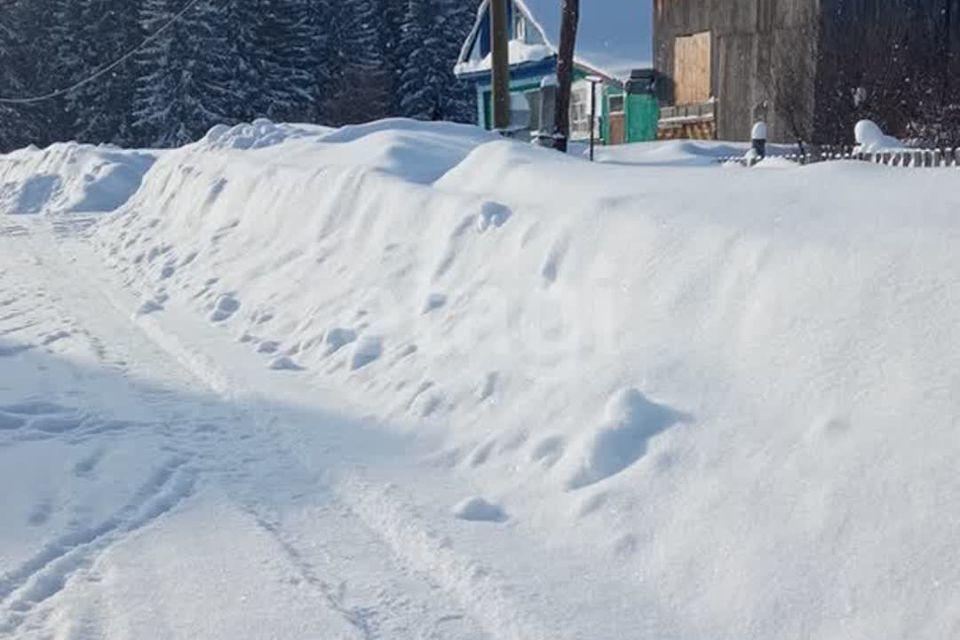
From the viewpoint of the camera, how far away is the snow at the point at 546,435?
3.22 m

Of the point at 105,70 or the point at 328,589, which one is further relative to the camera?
the point at 105,70

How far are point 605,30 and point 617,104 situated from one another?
2.45 m

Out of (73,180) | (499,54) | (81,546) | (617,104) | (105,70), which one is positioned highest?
(105,70)

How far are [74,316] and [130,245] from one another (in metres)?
4.04

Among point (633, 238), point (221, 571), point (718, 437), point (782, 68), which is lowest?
point (221, 571)

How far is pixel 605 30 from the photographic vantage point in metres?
27.7

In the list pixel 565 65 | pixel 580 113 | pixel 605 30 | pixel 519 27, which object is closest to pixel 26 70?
pixel 519 27

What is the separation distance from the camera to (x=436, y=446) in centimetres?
487

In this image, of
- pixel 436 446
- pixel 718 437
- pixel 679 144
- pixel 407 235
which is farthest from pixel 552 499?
pixel 679 144

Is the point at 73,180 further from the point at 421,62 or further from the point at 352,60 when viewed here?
the point at 352,60

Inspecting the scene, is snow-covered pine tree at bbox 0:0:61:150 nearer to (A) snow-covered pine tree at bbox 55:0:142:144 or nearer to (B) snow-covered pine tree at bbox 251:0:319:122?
(A) snow-covered pine tree at bbox 55:0:142:144

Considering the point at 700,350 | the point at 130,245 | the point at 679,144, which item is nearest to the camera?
the point at 700,350

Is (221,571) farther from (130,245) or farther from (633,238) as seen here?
(130,245)

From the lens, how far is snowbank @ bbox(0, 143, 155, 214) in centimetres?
1812
